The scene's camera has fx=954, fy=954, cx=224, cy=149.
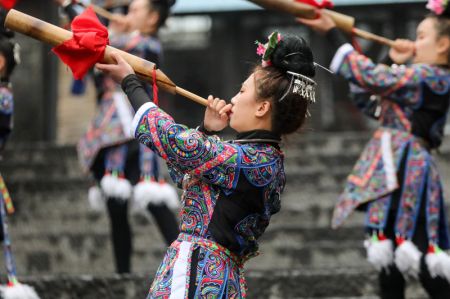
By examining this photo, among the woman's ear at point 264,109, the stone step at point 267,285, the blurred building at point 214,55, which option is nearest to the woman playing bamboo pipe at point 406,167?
the stone step at point 267,285

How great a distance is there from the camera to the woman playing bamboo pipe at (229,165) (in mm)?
3135

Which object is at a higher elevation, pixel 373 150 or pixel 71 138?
pixel 373 150

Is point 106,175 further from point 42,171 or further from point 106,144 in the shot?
point 42,171

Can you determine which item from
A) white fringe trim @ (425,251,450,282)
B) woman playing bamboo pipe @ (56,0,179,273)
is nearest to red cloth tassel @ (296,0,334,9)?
woman playing bamboo pipe @ (56,0,179,273)

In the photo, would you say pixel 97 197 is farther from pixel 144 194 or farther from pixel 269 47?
pixel 269 47

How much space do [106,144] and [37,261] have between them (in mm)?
1736

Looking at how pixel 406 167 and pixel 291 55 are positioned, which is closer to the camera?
pixel 291 55

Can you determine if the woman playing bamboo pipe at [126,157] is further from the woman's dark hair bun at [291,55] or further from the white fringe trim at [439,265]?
the woman's dark hair bun at [291,55]

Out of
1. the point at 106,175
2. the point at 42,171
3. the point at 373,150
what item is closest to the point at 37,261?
the point at 42,171

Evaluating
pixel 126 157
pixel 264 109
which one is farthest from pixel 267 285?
pixel 264 109

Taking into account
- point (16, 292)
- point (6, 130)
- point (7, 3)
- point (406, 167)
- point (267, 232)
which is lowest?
point (267, 232)

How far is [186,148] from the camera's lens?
122 inches

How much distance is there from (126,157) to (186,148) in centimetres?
231

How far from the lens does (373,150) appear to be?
Result: 4727 millimetres
